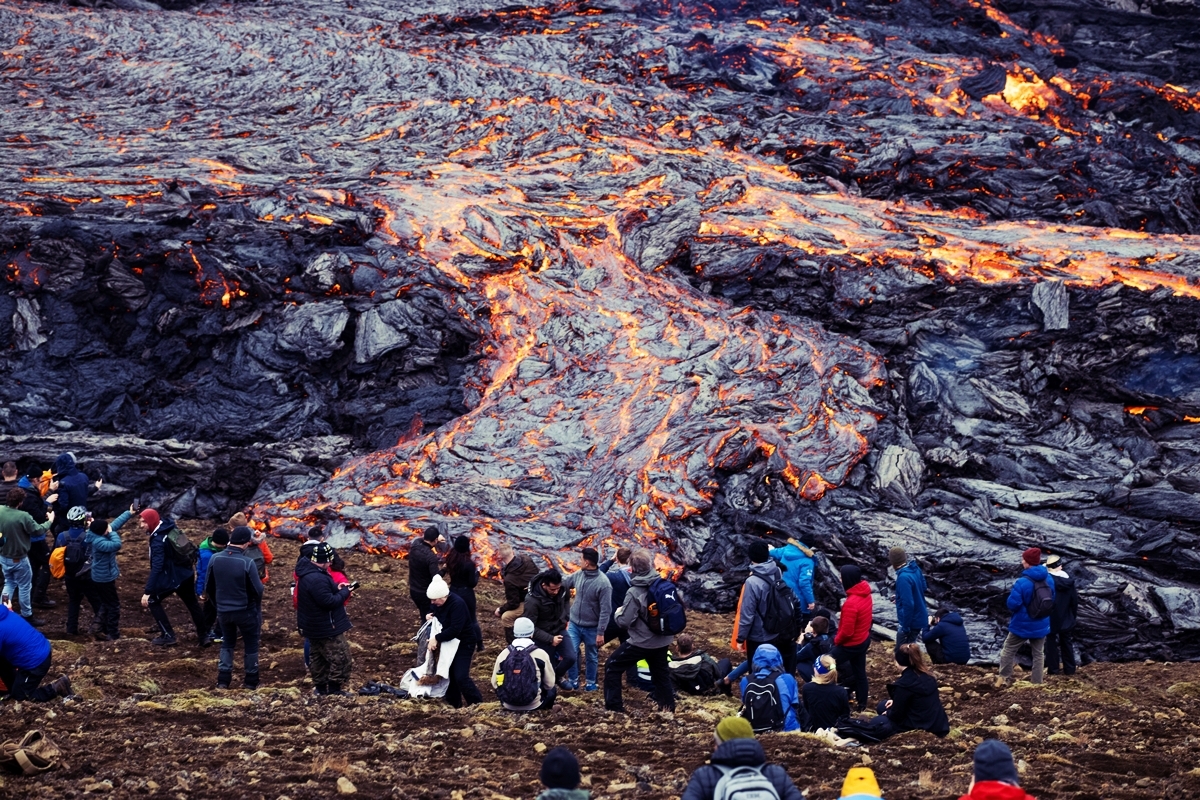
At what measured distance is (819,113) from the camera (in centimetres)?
4094

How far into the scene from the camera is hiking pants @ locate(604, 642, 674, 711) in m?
13.2

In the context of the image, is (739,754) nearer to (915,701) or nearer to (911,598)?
(915,701)

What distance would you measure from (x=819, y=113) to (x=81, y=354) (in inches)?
1082

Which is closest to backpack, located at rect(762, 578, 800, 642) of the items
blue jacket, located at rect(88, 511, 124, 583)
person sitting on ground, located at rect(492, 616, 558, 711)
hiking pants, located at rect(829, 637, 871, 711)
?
hiking pants, located at rect(829, 637, 871, 711)

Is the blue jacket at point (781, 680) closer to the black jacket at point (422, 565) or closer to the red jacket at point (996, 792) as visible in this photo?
the black jacket at point (422, 565)

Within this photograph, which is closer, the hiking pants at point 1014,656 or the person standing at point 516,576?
the person standing at point 516,576

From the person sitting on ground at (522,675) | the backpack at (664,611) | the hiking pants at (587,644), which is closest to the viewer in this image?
the person sitting on ground at (522,675)

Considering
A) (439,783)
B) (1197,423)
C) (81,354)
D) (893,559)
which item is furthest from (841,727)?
(81,354)

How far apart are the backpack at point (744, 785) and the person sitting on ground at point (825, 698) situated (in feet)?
17.7

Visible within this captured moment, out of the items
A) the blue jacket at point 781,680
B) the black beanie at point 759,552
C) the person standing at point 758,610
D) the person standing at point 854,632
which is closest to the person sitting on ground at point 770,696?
the blue jacket at point 781,680

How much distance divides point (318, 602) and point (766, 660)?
5.40m

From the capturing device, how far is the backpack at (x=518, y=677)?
12195 millimetres

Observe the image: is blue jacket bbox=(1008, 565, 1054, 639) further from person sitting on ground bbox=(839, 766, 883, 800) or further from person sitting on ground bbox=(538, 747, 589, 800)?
person sitting on ground bbox=(538, 747, 589, 800)

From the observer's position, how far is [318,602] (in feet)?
41.1
